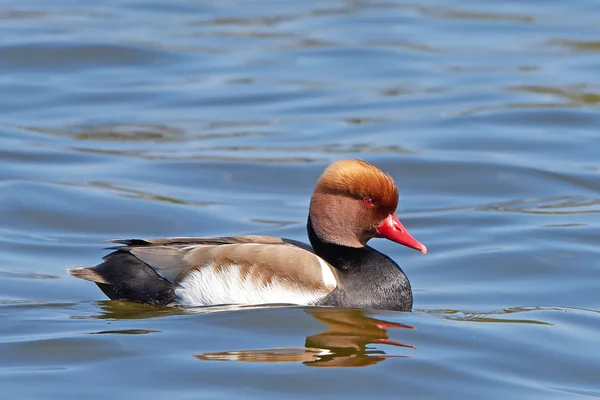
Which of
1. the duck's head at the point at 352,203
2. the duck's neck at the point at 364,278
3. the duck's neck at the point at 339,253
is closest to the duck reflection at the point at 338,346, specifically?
the duck's neck at the point at 364,278

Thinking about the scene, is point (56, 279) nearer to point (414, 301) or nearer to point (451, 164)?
point (414, 301)

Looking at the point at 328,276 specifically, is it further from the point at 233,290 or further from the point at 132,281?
the point at 132,281

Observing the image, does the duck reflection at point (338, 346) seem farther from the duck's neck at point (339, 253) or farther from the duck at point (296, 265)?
the duck's neck at point (339, 253)

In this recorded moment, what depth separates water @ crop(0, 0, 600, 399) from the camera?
22.0ft

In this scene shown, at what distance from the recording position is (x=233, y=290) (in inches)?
302

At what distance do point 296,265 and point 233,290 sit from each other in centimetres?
43

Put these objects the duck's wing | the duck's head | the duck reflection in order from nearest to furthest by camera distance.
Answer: the duck reflection → the duck's wing → the duck's head

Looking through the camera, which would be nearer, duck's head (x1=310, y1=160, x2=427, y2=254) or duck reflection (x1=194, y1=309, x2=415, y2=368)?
duck reflection (x1=194, y1=309, x2=415, y2=368)

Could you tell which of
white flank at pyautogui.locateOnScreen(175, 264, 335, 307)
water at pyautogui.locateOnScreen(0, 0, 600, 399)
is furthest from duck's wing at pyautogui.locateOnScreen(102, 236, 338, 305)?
water at pyautogui.locateOnScreen(0, 0, 600, 399)

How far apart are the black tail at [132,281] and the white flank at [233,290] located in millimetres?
127

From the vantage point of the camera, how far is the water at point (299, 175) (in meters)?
6.72

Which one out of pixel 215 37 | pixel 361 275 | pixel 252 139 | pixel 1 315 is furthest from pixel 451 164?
pixel 215 37

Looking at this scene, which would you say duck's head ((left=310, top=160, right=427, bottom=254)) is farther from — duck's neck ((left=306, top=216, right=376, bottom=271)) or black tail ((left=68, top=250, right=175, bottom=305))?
black tail ((left=68, top=250, right=175, bottom=305))

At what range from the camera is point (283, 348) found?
684 centimetres
